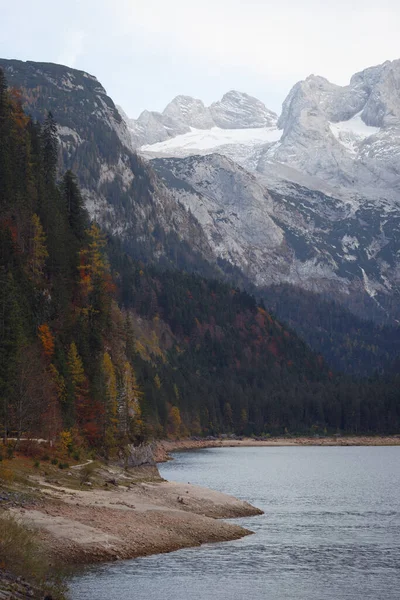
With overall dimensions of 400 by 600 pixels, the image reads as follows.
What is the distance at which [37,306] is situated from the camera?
99875 mm

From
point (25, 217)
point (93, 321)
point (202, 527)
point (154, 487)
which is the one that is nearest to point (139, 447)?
point (93, 321)

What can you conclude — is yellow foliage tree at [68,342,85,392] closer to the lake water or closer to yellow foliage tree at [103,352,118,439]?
yellow foliage tree at [103,352,118,439]

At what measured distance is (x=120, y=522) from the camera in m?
59.8

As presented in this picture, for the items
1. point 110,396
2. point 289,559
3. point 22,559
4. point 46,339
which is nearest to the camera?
point 22,559

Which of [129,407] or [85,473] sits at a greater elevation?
[129,407]

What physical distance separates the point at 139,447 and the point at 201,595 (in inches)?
2412

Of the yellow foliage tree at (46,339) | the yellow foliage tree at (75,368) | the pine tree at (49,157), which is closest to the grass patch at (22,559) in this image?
the yellow foliage tree at (75,368)

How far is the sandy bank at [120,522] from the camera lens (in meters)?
53.2

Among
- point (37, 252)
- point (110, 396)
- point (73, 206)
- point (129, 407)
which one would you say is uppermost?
point (73, 206)

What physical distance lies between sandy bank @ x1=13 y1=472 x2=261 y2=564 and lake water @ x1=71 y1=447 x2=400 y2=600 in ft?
5.13

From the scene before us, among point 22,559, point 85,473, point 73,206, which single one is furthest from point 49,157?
point 22,559

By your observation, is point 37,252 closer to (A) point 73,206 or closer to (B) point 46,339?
(B) point 46,339

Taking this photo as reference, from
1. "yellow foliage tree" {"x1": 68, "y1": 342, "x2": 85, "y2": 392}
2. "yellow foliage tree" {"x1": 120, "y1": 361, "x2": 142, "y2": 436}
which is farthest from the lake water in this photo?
"yellow foliage tree" {"x1": 68, "y1": 342, "x2": 85, "y2": 392}

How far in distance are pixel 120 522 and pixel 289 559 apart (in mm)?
12212
